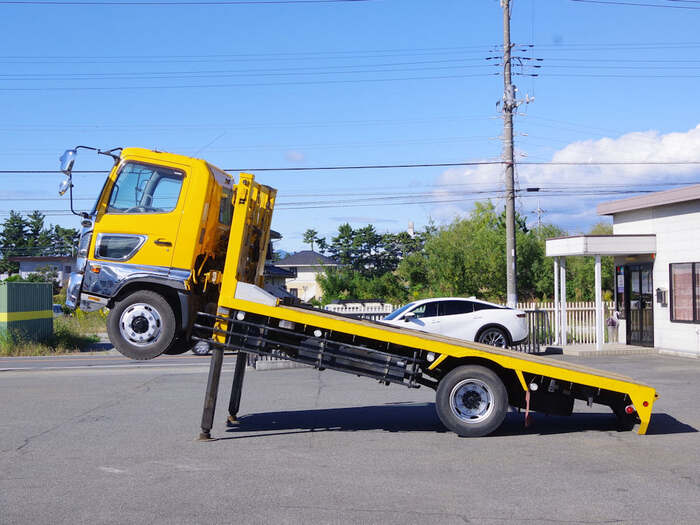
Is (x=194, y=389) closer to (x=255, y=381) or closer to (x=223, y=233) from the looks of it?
(x=255, y=381)

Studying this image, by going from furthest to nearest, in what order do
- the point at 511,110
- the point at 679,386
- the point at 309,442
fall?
the point at 511,110
the point at 679,386
the point at 309,442

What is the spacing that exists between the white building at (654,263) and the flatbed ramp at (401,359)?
11.6 m

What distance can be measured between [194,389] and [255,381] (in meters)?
1.70

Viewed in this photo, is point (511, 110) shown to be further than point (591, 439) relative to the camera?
Yes

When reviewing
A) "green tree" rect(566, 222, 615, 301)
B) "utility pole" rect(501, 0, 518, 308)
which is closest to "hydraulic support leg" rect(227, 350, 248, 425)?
"utility pole" rect(501, 0, 518, 308)

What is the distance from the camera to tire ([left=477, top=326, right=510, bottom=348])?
1878 centimetres

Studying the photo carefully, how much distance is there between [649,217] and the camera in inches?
825

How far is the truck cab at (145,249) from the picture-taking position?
8.69 metres

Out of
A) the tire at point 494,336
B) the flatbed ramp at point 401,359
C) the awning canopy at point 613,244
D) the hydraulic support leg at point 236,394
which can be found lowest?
the hydraulic support leg at point 236,394

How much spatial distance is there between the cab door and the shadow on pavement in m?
2.54

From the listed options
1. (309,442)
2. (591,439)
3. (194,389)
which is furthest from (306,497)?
(194,389)

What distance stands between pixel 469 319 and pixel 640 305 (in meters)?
6.19

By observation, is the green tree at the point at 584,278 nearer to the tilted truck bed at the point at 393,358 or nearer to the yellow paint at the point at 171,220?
the tilted truck bed at the point at 393,358

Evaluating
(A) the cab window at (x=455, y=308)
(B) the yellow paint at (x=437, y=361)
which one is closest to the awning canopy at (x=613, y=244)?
(A) the cab window at (x=455, y=308)
